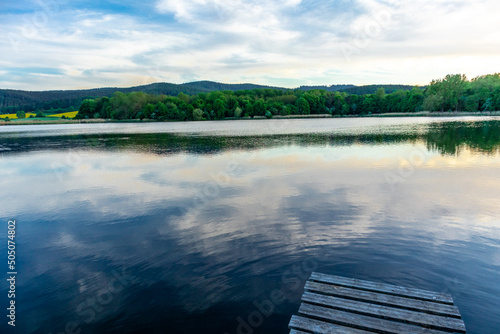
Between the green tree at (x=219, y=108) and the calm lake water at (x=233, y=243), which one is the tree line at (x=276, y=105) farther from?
the calm lake water at (x=233, y=243)

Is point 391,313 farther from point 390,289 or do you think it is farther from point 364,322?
point 390,289

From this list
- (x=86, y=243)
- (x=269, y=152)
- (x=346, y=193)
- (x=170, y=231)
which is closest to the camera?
(x=86, y=243)

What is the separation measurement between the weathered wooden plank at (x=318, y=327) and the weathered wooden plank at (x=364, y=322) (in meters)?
0.13

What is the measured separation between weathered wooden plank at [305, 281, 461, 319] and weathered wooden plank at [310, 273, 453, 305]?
13cm

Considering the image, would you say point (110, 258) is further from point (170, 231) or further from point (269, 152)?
point (269, 152)

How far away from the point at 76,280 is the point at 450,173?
24120 mm

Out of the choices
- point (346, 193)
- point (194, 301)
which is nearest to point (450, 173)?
point (346, 193)

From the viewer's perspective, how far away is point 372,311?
21.6ft

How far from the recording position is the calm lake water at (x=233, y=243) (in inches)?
316

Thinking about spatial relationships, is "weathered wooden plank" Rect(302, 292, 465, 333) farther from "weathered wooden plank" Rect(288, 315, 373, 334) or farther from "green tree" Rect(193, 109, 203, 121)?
"green tree" Rect(193, 109, 203, 121)

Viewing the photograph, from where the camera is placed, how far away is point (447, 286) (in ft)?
28.1

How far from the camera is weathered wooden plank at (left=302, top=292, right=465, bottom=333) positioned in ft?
20.4

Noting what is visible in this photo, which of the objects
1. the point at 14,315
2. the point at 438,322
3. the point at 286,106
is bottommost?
the point at 14,315

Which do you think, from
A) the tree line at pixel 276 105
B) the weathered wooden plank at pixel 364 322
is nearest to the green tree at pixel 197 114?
the tree line at pixel 276 105
